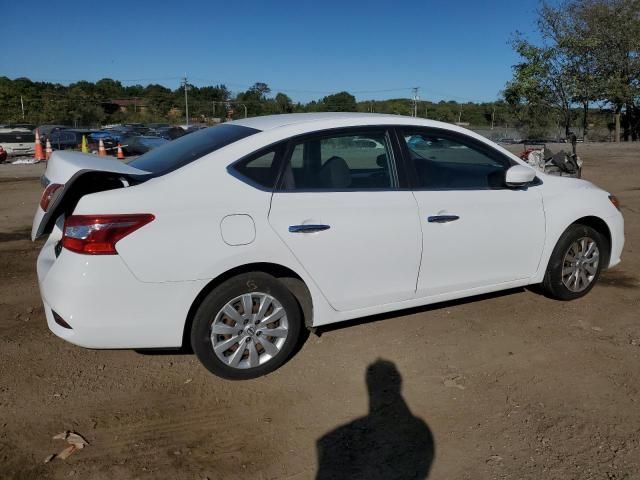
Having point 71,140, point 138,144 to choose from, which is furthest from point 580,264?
point 71,140

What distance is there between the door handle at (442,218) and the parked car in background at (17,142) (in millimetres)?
23417

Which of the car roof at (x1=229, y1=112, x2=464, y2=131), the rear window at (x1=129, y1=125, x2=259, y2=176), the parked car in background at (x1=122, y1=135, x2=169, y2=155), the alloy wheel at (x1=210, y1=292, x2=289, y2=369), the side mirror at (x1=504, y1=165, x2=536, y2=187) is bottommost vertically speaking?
the alloy wheel at (x1=210, y1=292, x2=289, y2=369)

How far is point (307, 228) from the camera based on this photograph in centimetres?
346

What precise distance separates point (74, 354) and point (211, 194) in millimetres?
1671

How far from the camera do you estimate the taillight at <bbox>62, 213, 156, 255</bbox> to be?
301 centimetres

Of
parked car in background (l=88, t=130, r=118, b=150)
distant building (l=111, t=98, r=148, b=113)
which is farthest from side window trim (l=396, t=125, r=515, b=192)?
distant building (l=111, t=98, r=148, b=113)

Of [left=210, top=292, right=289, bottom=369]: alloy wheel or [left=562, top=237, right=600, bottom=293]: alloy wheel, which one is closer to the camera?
[left=210, top=292, right=289, bottom=369]: alloy wheel

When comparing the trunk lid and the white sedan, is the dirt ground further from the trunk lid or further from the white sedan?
the trunk lid

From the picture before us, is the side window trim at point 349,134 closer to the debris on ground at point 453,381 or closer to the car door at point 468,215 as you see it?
the car door at point 468,215

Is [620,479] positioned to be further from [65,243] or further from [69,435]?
[65,243]

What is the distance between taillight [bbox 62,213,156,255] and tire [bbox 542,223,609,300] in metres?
3.39

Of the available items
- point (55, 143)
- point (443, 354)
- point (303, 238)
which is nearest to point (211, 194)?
point (303, 238)

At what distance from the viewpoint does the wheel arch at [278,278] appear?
3.31 meters

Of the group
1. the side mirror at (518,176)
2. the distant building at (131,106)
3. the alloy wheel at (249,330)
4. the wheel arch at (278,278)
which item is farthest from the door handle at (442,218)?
the distant building at (131,106)
